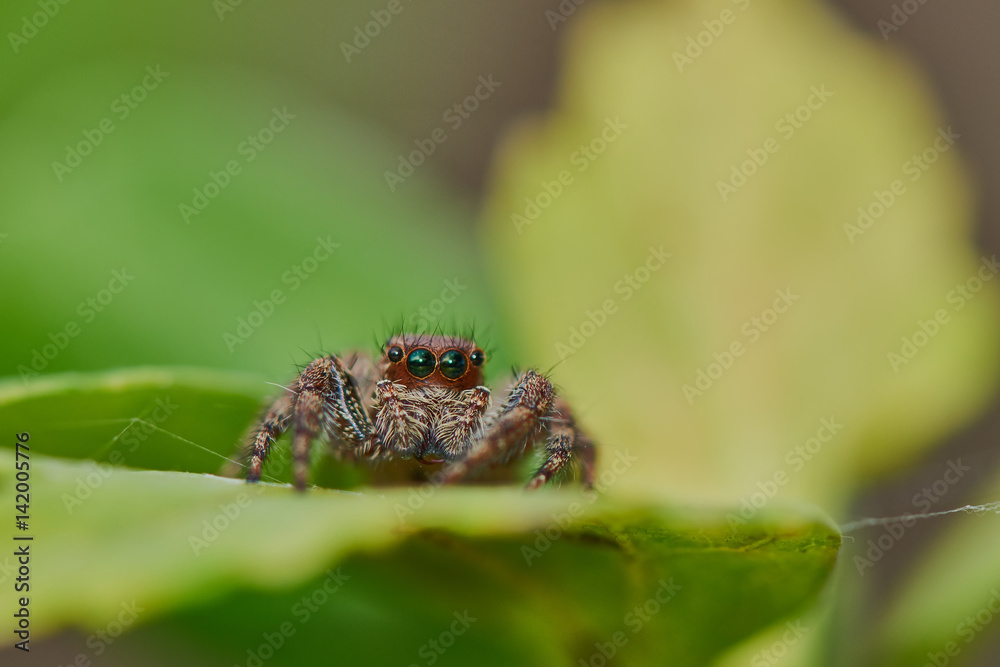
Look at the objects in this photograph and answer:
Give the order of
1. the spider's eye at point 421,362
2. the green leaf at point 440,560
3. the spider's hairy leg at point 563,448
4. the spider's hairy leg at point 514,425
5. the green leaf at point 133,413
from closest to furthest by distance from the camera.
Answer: the green leaf at point 440,560 < the green leaf at point 133,413 < the spider's hairy leg at point 514,425 < the spider's hairy leg at point 563,448 < the spider's eye at point 421,362

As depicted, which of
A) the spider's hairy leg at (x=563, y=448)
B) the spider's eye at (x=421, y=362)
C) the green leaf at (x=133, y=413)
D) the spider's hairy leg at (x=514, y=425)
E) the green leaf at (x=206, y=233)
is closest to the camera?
the green leaf at (x=133, y=413)

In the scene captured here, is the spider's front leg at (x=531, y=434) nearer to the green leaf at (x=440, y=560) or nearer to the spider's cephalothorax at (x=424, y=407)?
the spider's cephalothorax at (x=424, y=407)

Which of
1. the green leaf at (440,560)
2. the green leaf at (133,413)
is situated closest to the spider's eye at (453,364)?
the green leaf at (133,413)

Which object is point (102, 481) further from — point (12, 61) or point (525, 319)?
point (12, 61)

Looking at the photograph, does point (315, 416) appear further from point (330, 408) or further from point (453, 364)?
point (453, 364)

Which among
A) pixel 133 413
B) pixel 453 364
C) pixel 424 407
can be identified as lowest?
pixel 133 413

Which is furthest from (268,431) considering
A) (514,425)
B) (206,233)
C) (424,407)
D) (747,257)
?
(747,257)

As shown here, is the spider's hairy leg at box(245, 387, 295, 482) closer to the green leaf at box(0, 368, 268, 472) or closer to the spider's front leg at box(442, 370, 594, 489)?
the green leaf at box(0, 368, 268, 472)
